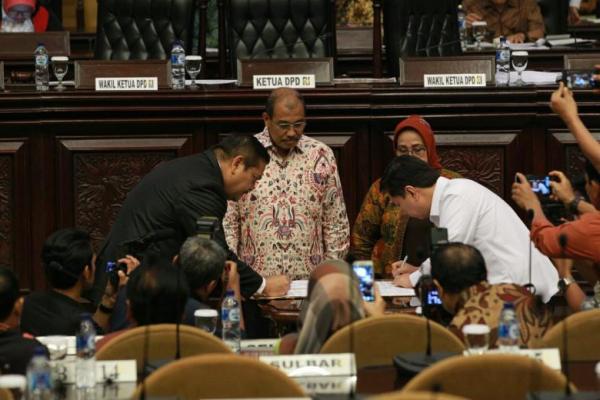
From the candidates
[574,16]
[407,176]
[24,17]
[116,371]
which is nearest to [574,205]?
[407,176]

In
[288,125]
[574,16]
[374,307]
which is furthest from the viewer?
[574,16]

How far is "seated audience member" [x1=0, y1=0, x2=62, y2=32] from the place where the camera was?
9211 millimetres

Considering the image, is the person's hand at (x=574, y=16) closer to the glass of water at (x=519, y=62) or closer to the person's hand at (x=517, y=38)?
the person's hand at (x=517, y=38)

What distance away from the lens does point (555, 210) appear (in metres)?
5.36

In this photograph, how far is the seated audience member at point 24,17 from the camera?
921 cm

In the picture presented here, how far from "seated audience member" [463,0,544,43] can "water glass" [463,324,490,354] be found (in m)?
5.60

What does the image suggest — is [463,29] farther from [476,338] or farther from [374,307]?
[476,338]

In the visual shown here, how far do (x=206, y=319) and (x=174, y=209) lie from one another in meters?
0.98

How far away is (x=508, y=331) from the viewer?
163 inches

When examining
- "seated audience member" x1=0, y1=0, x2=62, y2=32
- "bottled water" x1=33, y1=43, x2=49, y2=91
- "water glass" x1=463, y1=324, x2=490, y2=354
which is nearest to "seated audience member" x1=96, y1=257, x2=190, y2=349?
"water glass" x1=463, y1=324, x2=490, y2=354

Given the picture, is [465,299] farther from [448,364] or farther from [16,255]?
[16,255]

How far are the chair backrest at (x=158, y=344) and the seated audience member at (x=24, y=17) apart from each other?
547 cm

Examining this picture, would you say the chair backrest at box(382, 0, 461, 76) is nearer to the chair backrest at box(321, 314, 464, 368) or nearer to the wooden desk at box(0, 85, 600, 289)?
the wooden desk at box(0, 85, 600, 289)

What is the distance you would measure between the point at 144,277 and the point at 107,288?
94 cm
